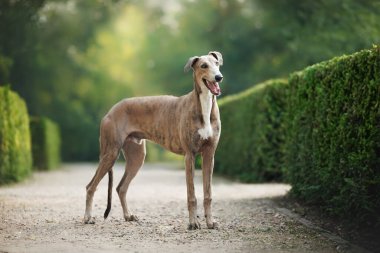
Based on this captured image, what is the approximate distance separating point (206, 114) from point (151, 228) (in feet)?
5.45

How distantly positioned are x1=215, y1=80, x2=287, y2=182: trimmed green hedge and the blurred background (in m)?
9.97

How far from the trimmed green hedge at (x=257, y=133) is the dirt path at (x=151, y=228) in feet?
10.0

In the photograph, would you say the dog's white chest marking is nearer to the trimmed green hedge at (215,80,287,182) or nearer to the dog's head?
the dog's head

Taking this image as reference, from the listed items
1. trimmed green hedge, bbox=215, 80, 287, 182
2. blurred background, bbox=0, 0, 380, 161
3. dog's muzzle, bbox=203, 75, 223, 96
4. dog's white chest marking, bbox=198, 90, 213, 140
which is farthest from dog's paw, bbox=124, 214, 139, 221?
blurred background, bbox=0, 0, 380, 161

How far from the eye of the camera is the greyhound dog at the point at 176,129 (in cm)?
728

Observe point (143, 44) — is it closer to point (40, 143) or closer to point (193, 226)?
point (40, 143)

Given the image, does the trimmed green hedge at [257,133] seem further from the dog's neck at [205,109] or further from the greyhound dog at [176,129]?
the dog's neck at [205,109]

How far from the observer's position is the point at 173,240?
21.8 ft

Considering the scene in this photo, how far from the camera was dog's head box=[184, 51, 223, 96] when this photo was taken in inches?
277

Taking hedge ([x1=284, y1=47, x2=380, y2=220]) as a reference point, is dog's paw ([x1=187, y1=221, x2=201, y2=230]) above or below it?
below

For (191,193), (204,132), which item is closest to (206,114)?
(204,132)

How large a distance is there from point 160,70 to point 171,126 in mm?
36538

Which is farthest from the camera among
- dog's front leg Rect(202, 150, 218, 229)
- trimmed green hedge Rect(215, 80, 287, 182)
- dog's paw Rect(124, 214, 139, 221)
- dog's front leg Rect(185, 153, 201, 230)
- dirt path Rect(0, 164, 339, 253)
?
trimmed green hedge Rect(215, 80, 287, 182)

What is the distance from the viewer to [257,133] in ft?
50.6
